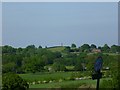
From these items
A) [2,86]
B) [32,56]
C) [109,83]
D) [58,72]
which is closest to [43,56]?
[32,56]

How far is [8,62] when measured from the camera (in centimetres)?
803

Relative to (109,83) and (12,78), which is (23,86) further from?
(109,83)

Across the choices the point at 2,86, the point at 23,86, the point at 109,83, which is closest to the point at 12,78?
the point at 23,86

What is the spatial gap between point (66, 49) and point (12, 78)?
6.61m

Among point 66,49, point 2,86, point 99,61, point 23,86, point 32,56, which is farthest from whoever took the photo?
point 66,49

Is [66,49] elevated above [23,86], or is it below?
above

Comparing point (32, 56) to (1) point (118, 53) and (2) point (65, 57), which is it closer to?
(2) point (65, 57)

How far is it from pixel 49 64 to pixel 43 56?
1175 mm

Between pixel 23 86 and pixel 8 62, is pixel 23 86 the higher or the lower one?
the lower one

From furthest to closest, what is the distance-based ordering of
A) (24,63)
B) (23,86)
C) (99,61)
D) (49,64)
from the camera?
(49,64)
(24,63)
(23,86)
(99,61)

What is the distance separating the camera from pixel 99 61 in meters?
3.50

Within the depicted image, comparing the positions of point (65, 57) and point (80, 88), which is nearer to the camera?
point (80, 88)

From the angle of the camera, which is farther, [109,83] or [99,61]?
[109,83]

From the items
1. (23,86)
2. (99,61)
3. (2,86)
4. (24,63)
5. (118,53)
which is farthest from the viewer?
(24,63)
